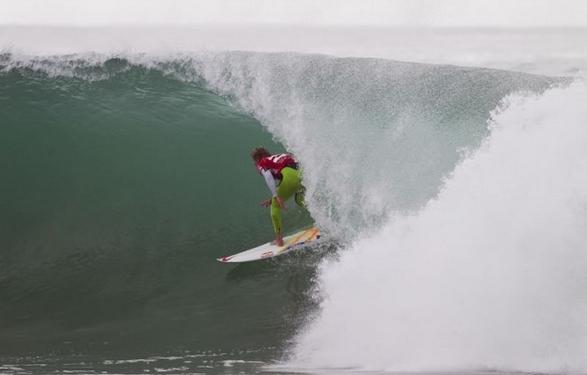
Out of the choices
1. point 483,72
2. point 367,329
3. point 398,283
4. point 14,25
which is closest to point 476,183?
point 398,283

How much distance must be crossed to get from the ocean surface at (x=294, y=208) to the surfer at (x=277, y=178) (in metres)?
0.29

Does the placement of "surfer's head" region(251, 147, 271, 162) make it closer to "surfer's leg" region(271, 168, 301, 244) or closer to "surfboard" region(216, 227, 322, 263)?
"surfer's leg" region(271, 168, 301, 244)

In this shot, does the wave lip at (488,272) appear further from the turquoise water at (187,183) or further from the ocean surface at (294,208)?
the turquoise water at (187,183)

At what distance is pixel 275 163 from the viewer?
7.21 metres

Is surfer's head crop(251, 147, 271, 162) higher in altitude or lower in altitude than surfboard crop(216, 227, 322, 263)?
higher

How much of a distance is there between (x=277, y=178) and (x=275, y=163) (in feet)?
0.52

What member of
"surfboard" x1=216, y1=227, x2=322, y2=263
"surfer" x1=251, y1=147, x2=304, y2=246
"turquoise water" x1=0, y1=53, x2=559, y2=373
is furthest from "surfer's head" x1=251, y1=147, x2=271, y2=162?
"surfboard" x1=216, y1=227, x2=322, y2=263

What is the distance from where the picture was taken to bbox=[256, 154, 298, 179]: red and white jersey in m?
7.11

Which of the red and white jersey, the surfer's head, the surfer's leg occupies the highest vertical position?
the surfer's head

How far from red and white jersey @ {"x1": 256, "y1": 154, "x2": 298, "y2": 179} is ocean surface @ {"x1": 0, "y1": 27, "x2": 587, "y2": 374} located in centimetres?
43

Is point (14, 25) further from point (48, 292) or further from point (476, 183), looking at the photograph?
point (476, 183)

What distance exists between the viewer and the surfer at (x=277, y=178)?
708cm

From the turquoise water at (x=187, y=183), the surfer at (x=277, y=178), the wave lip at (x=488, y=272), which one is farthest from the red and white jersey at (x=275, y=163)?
the wave lip at (x=488, y=272)

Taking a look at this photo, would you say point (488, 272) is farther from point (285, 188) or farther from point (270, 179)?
point (285, 188)
